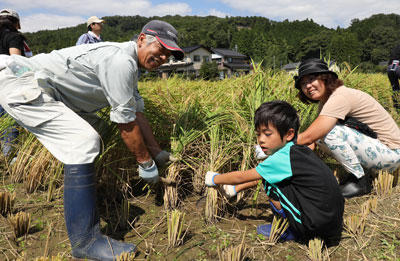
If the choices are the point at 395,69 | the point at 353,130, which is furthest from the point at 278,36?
the point at 353,130

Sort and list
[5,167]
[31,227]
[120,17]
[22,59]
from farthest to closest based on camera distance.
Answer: [120,17] → [5,167] → [31,227] → [22,59]

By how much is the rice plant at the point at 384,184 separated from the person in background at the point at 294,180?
832mm

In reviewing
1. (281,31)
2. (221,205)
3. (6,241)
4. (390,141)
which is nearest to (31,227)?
(6,241)

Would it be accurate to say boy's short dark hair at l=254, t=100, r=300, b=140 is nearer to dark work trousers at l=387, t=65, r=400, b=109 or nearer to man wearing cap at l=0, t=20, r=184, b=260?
man wearing cap at l=0, t=20, r=184, b=260

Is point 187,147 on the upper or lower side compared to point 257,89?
lower

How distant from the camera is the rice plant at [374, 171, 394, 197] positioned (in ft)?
6.68

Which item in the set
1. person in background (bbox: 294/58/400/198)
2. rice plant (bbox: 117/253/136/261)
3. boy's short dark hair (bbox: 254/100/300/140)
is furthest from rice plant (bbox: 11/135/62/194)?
person in background (bbox: 294/58/400/198)

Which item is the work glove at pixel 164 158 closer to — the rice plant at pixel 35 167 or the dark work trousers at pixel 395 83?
the rice plant at pixel 35 167

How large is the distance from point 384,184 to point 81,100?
7.69ft

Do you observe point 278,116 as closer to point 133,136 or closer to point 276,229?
point 276,229

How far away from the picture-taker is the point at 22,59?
1462 mm

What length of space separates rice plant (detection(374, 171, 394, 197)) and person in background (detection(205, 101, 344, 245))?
83cm

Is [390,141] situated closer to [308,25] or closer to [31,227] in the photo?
[31,227]

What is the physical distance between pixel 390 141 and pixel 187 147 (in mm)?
1651
